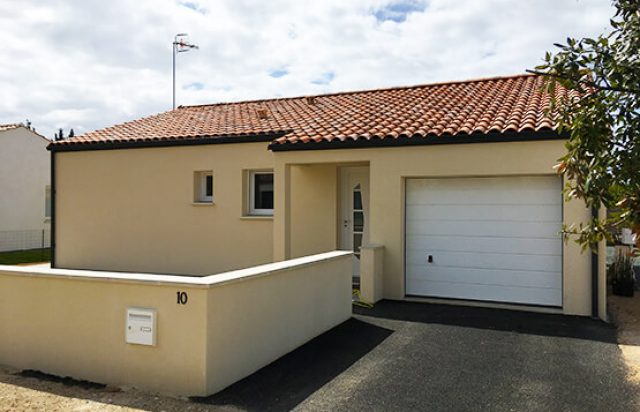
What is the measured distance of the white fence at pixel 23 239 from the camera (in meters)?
21.8

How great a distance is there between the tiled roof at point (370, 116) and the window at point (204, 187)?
982 millimetres

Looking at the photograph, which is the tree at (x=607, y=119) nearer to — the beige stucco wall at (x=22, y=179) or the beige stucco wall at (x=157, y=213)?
the beige stucco wall at (x=157, y=213)

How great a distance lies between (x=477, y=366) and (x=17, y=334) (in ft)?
17.8

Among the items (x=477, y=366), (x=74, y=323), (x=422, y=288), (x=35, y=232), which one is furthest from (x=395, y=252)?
(x=35, y=232)

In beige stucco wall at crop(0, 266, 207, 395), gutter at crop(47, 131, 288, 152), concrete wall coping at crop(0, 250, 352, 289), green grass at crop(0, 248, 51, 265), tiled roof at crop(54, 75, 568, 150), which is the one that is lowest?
green grass at crop(0, 248, 51, 265)

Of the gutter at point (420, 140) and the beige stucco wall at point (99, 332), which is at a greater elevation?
the gutter at point (420, 140)

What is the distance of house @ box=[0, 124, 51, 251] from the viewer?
21906mm

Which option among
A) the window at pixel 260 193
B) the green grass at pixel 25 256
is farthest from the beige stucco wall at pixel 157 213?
the green grass at pixel 25 256

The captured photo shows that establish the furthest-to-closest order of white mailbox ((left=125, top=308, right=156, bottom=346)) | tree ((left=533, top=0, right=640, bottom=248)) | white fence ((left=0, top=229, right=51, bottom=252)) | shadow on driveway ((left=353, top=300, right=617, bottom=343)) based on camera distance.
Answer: white fence ((left=0, top=229, right=51, bottom=252)), shadow on driveway ((left=353, top=300, right=617, bottom=343)), white mailbox ((left=125, top=308, right=156, bottom=346)), tree ((left=533, top=0, right=640, bottom=248))

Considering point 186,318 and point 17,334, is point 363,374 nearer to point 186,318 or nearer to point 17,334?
point 186,318

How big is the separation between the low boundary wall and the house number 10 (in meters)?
0.01

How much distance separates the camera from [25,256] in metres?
19.9

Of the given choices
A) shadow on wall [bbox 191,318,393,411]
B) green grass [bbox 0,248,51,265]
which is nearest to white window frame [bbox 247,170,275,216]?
shadow on wall [bbox 191,318,393,411]

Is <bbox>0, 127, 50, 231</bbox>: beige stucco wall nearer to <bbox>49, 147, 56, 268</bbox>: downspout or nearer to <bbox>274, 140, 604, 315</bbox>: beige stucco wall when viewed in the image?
<bbox>49, 147, 56, 268</bbox>: downspout
